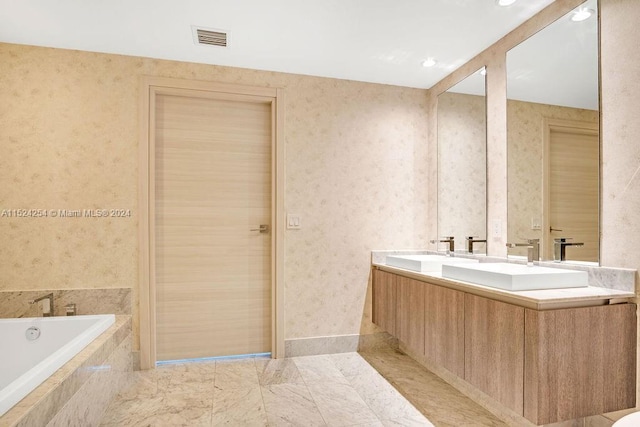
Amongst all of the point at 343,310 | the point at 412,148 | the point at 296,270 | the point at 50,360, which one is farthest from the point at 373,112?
the point at 50,360

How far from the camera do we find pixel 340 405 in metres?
2.21

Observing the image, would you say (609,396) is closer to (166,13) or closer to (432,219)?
(432,219)

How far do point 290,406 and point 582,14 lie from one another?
8.94ft

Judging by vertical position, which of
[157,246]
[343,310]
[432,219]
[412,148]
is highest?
[412,148]

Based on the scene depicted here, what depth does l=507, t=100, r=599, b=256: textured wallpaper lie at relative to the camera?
217cm

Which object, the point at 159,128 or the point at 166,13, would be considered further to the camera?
the point at 159,128

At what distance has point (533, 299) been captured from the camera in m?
1.50

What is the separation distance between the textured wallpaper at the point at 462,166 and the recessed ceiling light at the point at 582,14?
2.45 ft

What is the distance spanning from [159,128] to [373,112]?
178 centimetres

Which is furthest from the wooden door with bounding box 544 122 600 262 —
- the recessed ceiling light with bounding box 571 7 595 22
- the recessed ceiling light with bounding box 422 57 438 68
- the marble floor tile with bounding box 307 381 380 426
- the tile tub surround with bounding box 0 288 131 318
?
the tile tub surround with bounding box 0 288 131 318

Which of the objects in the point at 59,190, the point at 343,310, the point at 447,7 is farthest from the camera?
the point at 343,310

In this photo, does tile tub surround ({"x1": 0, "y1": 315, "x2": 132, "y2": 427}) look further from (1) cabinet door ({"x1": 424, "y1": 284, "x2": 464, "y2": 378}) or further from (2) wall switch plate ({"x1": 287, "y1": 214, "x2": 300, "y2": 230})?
(1) cabinet door ({"x1": 424, "y1": 284, "x2": 464, "y2": 378})

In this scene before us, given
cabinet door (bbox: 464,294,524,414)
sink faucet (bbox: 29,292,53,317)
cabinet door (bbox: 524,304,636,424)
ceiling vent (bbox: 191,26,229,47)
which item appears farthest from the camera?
sink faucet (bbox: 29,292,53,317)

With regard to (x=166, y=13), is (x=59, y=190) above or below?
below
